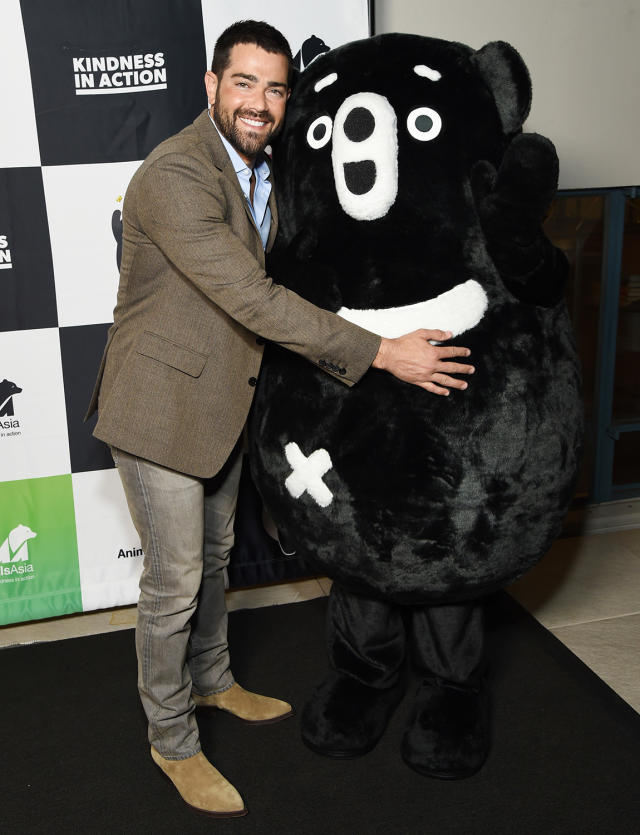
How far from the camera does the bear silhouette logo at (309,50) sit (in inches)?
91.9

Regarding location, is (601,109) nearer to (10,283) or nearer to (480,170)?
(480,170)

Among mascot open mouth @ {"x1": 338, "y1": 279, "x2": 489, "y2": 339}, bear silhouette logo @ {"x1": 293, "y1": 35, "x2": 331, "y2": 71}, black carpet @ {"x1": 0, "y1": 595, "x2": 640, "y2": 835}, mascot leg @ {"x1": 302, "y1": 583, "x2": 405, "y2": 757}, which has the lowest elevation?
black carpet @ {"x1": 0, "y1": 595, "x2": 640, "y2": 835}

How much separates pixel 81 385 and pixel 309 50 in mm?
1150

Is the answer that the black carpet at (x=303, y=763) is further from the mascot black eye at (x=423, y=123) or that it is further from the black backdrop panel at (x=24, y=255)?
the mascot black eye at (x=423, y=123)

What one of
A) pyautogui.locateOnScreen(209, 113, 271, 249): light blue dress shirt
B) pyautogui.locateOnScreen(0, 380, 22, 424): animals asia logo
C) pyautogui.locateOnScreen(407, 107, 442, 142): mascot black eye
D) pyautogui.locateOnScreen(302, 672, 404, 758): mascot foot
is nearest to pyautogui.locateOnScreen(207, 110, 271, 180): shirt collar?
pyautogui.locateOnScreen(209, 113, 271, 249): light blue dress shirt

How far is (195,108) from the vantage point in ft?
7.69

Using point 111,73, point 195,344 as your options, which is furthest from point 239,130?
point 111,73

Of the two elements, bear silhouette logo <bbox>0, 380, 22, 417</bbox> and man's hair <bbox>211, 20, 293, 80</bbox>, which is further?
bear silhouette logo <bbox>0, 380, 22, 417</bbox>

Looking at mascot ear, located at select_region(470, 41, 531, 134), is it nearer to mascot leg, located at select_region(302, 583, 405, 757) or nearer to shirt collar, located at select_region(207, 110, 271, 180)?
shirt collar, located at select_region(207, 110, 271, 180)

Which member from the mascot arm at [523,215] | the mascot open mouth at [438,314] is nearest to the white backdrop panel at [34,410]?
the mascot open mouth at [438,314]

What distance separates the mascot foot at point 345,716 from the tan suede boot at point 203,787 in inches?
9.4

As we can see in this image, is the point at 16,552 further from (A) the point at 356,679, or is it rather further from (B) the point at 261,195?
(B) the point at 261,195

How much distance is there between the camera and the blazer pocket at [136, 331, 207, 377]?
161cm

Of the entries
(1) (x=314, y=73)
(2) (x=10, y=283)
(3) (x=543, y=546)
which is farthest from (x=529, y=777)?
(2) (x=10, y=283)
